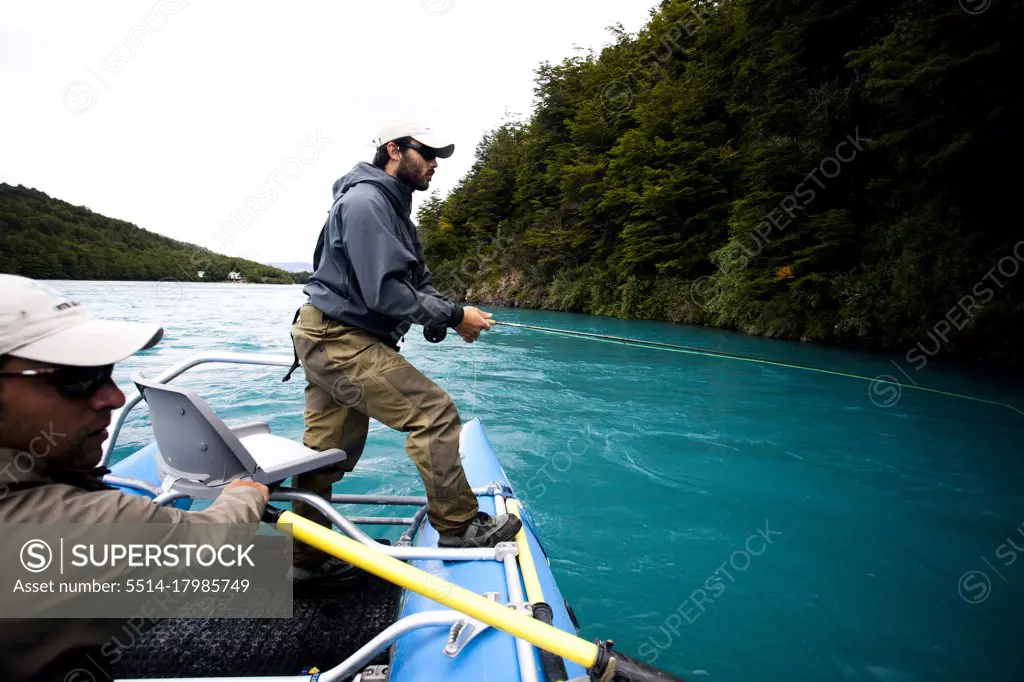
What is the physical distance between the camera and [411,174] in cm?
229

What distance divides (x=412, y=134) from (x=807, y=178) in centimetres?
1521

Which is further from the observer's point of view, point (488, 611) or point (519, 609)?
point (519, 609)

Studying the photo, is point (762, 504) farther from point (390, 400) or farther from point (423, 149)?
point (423, 149)

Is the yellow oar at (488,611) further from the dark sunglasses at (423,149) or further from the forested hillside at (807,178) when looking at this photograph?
the forested hillside at (807,178)

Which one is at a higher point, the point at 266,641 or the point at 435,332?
the point at 435,332

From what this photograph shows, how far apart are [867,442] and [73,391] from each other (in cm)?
750

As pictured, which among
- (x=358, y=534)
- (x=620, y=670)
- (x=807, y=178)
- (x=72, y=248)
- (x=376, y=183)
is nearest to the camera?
(x=620, y=670)

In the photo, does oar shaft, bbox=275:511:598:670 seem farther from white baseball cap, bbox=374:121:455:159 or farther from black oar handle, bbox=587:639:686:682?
white baseball cap, bbox=374:121:455:159

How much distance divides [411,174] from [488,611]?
182 cm

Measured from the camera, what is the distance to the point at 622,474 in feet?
17.0

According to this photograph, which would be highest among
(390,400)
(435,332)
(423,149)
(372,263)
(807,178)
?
(807,178)

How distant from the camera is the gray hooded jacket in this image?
2.01 m

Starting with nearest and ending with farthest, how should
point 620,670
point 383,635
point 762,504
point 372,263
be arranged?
point 620,670 → point 383,635 → point 372,263 → point 762,504

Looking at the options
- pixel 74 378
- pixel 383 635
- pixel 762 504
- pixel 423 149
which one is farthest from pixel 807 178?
pixel 74 378
